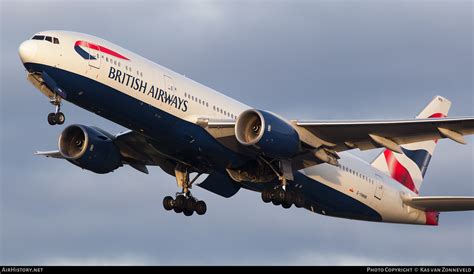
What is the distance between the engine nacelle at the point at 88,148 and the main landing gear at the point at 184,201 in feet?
10.1

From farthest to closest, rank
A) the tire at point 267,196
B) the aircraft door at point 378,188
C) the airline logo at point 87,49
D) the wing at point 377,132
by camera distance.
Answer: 1. the aircraft door at point 378,188
2. the tire at point 267,196
3. the wing at point 377,132
4. the airline logo at point 87,49

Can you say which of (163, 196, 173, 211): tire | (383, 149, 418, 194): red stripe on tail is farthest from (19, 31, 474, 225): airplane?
(383, 149, 418, 194): red stripe on tail

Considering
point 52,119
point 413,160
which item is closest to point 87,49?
point 52,119

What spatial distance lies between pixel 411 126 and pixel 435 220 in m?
11.1

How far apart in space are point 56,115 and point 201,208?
9887mm

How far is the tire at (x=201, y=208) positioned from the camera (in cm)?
5097

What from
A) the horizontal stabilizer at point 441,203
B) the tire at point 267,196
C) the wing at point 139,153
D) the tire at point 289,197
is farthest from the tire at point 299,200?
the horizontal stabilizer at point 441,203

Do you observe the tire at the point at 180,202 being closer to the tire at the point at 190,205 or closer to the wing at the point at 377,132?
the tire at the point at 190,205

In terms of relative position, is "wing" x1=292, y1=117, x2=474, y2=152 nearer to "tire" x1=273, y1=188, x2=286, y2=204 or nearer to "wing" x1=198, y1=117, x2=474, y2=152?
"wing" x1=198, y1=117, x2=474, y2=152

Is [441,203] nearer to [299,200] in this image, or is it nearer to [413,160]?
[413,160]

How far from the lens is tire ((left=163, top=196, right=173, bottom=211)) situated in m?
51.0

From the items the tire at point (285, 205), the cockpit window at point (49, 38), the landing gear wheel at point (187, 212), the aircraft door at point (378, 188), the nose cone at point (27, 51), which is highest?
the cockpit window at point (49, 38)

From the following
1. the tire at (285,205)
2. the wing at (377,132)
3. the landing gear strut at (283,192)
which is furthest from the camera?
the tire at (285,205)

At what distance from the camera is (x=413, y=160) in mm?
58625
